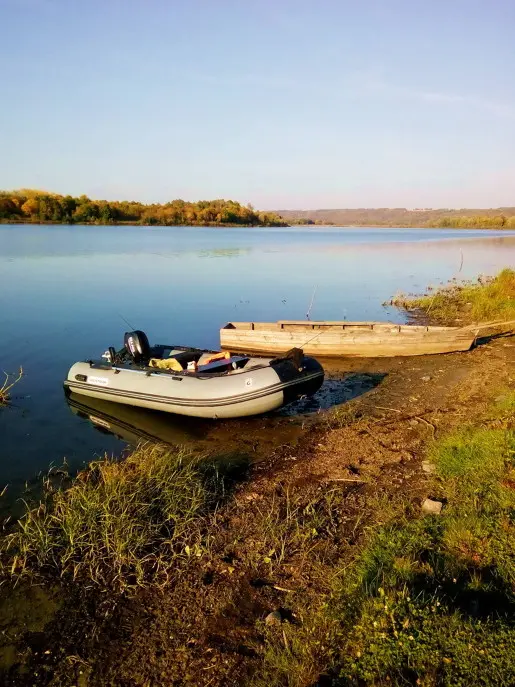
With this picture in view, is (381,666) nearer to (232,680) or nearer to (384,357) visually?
(232,680)

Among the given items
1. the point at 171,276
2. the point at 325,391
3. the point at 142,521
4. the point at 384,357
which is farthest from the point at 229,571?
the point at 171,276

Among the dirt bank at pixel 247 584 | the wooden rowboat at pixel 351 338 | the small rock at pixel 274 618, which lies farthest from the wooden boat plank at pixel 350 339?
the small rock at pixel 274 618

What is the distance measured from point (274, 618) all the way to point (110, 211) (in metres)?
88.7

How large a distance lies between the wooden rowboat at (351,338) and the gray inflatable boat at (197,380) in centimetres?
353

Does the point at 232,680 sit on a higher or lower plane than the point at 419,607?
lower

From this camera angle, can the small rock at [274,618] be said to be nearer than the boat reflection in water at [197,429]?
Yes

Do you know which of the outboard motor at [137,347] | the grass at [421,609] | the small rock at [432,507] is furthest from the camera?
the outboard motor at [137,347]

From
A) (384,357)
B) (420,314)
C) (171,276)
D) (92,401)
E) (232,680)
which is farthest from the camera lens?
(171,276)

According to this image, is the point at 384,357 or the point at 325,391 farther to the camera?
the point at 384,357

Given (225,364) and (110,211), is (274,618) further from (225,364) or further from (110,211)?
(110,211)

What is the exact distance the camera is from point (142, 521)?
16.4 feet

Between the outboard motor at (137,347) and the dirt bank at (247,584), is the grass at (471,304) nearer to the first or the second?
the dirt bank at (247,584)

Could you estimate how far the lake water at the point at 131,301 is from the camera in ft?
29.5

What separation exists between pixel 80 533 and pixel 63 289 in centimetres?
2214
